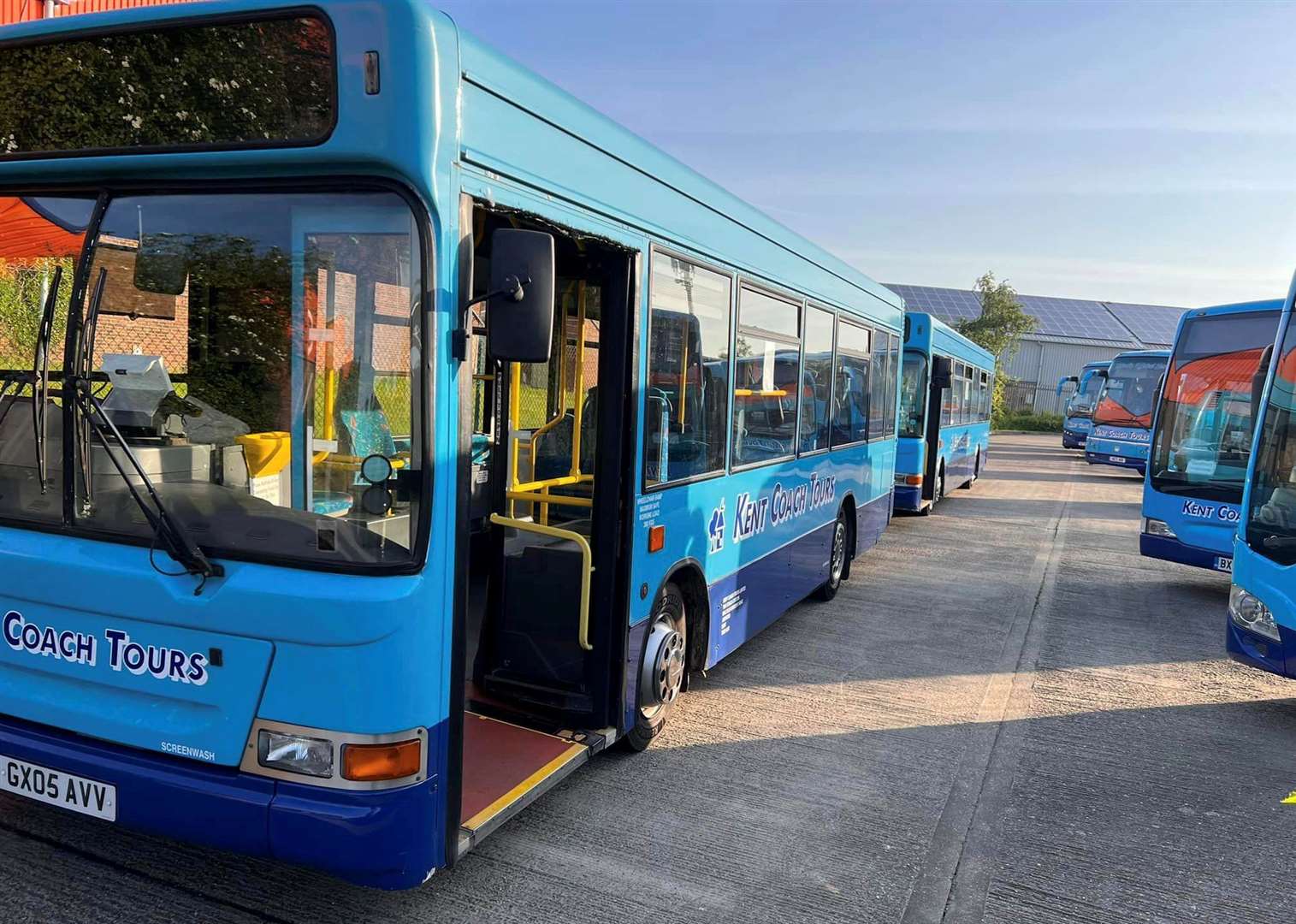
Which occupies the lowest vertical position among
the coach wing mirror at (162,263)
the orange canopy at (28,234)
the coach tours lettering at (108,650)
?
the coach tours lettering at (108,650)

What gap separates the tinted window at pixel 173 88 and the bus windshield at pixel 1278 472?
225 inches

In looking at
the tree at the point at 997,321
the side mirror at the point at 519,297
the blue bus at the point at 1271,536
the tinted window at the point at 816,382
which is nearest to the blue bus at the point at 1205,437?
the blue bus at the point at 1271,536

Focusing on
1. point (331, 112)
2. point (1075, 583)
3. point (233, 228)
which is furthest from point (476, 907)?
point (1075, 583)

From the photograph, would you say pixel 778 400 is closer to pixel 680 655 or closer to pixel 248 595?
pixel 680 655

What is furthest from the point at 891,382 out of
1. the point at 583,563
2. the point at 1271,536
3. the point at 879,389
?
the point at 583,563

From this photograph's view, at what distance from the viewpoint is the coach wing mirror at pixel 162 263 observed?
9.63 feet

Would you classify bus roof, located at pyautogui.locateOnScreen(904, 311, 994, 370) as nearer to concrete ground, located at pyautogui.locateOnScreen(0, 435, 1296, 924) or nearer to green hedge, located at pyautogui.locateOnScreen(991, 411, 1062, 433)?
concrete ground, located at pyautogui.locateOnScreen(0, 435, 1296, 924)

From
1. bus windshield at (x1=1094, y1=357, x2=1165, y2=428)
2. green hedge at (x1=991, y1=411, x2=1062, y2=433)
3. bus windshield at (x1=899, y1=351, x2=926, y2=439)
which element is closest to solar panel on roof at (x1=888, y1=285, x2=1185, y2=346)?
green hedge at (x1=991, y1=411, x2=1062, y2=433)

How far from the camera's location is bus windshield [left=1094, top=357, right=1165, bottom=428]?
76.9ft

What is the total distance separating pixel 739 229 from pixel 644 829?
3.23 metres

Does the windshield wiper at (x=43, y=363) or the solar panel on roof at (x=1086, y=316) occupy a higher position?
the solar panel on roof at (x=1086, y=316)

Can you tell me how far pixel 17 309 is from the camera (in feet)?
10.4

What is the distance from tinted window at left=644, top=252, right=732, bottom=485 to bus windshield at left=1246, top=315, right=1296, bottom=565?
3.43 m

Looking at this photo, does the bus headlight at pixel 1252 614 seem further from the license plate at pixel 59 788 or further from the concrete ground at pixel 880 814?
the license plate at pixel 59 788
